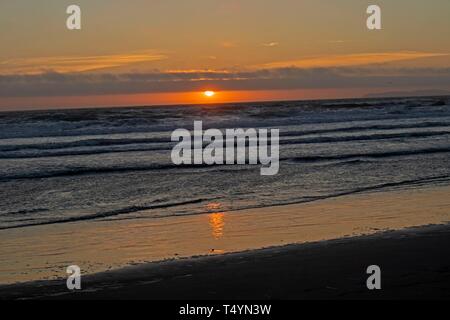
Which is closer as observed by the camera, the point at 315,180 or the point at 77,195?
the point at 77,195

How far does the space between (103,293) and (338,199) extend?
749 cm

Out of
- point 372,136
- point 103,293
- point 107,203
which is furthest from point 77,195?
point 372,136

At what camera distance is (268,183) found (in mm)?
16500

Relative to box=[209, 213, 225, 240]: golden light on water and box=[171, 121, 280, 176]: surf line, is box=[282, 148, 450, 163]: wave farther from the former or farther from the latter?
box=[209, 213, 225, 240]: golden light on water

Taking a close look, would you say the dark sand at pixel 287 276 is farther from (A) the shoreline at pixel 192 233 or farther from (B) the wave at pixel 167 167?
(B) the wave at pixel 167 167

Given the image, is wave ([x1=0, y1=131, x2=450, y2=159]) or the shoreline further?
wave ([x1=0, y1=131, x2=450, y2=159])

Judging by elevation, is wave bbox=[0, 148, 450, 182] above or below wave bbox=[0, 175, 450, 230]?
below

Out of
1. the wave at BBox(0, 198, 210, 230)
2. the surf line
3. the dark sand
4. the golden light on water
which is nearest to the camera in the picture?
the dark sand

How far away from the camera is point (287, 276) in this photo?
7902mm

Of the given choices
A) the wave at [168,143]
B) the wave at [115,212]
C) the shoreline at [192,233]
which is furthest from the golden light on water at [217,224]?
the wave at [168,143]

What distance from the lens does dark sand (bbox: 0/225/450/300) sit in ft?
23.6

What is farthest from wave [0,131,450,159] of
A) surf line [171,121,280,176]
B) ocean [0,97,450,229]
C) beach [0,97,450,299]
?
surf line [171,121,280,176]

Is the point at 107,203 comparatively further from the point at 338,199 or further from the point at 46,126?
the point at 46,126

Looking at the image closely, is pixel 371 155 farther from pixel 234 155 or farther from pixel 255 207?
pixel 255 207
